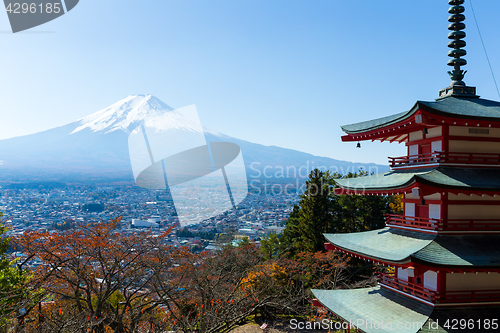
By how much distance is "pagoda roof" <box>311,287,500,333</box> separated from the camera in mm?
7113

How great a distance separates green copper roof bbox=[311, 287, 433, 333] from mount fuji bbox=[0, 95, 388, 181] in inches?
2316

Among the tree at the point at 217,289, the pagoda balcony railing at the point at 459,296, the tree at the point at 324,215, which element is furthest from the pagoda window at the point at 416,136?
the tree at the point at 324,215

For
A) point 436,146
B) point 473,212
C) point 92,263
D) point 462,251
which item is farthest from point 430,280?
point 92,263

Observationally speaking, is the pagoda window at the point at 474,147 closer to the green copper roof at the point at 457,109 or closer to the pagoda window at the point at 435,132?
the pagoda window at the point at 435,132

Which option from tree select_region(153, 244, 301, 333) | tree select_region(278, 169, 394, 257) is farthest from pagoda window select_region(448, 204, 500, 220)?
tree select_region(278, 169, 394, 257)

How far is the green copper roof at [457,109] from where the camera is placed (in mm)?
7477

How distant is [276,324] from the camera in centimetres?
1897

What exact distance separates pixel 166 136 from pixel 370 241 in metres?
74.3

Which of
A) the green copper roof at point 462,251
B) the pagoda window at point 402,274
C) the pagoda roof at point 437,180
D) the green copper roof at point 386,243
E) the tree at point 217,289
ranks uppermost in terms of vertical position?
the pagoda roof at point 437,180

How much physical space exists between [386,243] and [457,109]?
3.96m

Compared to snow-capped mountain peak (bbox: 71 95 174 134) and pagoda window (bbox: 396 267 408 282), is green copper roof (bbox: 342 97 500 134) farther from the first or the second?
snow-capped mountain peak (bbox: 71 95 174 134)

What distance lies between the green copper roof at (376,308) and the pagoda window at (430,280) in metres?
0.50

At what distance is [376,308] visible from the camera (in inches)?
326

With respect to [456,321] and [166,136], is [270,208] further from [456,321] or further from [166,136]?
[456,321]
